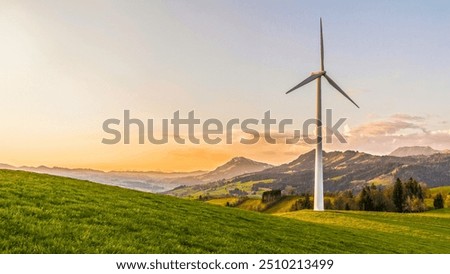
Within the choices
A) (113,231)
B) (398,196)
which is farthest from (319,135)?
(398,196)

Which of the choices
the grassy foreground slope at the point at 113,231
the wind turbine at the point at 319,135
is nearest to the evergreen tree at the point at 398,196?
the wind turbine at the point at 319,135

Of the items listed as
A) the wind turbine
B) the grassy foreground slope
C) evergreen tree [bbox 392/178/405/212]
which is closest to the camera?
the grassy foreground slope

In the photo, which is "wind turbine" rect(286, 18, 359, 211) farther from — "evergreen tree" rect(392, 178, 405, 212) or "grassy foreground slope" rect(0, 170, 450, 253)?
"evergreen tree" rect(392, 178, 405, 212)

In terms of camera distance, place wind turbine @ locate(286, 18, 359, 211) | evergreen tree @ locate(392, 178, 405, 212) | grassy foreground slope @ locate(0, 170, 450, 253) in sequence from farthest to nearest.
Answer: evergreen tree @ locate(392, 178, 405, 212), wind turbine @ locate(286, 18, 359, 211), grassy foreground slope @ locate(0, 170, 450, 253)

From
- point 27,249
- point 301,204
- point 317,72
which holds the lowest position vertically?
point 301,204

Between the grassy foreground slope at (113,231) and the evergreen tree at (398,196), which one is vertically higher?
the grassy foreground slope at (113,231)

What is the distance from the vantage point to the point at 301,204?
186 meters

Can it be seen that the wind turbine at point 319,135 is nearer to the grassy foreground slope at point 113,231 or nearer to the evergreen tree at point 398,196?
the grassy foreground slope at point 113,231

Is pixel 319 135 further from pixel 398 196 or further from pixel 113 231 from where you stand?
pixel 398 196

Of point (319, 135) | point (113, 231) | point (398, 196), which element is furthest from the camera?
point (398, 196)

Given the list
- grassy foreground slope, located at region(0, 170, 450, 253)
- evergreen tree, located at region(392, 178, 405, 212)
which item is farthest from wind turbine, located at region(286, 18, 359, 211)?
evergreen tree, located at region(392, 178, 405, 212)
